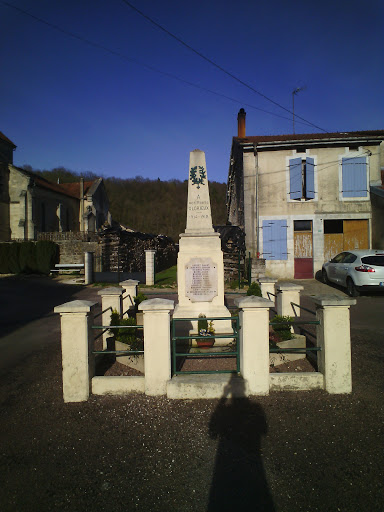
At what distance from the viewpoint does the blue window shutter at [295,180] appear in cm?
1404

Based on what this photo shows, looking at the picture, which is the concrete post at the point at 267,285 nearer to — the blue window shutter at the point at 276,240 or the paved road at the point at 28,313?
the paved road at the point at 28,313

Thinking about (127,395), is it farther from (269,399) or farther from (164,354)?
(269,399)

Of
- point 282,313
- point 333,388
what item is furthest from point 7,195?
point 333,388

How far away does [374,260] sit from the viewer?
9164 millimetres

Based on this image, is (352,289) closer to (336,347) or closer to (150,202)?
(336,347)

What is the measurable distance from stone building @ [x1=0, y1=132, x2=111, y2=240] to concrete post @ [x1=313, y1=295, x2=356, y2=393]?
74.8 feet

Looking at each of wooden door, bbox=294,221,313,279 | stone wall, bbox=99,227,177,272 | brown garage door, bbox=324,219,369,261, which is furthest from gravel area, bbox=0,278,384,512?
stone wall, bbox=99,227,177,272

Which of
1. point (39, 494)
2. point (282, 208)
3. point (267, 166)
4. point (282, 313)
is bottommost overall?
point (39, 494)

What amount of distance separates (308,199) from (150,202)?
44.1m

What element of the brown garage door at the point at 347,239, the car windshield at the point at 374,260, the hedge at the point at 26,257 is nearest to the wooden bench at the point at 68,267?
the hedge at the point at 26,257

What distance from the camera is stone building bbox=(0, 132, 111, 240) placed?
24.9 metres

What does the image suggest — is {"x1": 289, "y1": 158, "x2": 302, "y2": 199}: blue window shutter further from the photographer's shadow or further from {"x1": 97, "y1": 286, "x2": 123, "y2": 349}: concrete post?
the photographer's shadow

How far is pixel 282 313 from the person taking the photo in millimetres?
5602

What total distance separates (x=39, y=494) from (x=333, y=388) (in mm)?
3120
